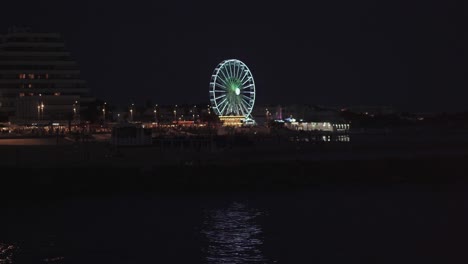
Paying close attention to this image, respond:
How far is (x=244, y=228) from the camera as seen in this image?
Result: 97.8 ft

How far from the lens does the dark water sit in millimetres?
25609

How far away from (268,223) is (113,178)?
465 inches

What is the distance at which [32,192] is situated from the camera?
125 feet

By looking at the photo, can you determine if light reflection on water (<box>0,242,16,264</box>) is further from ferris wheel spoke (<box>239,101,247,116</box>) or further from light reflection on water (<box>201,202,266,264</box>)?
ferris wheel spoke (<box>239,101,247,116</box>)

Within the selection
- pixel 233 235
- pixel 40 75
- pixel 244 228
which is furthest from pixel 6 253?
pixel 40 75

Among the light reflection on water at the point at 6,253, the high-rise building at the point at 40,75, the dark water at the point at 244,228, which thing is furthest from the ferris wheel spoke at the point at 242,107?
the light reflection on water at the point at 6,253

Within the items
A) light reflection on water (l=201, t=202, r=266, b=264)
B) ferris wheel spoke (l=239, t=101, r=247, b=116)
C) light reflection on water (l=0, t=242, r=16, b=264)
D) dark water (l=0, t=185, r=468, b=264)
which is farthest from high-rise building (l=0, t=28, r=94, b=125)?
light reflection on water (l=0, t=242, r=16, b=264)

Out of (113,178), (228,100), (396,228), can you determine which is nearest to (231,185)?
(113,178)

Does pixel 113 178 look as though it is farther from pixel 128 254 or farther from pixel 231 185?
pixel 128 254

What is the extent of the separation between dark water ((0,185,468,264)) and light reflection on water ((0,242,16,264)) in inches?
1.5

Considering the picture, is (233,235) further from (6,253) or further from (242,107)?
(242,107)

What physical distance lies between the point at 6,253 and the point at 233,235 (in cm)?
833

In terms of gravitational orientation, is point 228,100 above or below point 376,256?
above

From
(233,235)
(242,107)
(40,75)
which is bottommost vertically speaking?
(233,235)
